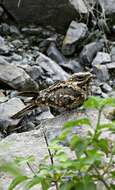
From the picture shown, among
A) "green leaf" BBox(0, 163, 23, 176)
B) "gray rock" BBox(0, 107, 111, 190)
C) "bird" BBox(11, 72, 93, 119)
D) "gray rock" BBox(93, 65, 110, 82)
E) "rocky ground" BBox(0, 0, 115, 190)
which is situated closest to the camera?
"green leaf" BBox(0, 163, 23, 176)

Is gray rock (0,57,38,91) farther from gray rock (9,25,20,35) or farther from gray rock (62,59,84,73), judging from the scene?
gray rock (9,25,20,35)

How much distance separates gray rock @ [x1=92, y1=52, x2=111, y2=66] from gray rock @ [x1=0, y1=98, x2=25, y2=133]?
86.9 inches

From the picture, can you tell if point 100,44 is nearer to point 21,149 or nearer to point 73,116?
point 73,116

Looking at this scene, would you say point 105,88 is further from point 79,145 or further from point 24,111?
point 79,145

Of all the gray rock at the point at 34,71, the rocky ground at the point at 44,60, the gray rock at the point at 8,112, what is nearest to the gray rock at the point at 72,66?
the rocky ground at the point at 44,60

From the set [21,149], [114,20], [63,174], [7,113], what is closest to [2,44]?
[114,20]

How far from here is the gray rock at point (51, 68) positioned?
7.40 metres

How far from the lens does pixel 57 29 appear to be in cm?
881

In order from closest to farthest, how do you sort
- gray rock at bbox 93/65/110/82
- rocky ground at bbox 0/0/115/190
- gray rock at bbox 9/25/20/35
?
rocky ground at bbox 0/0/115/190 → gray rock at bbox 93/65/110/82 → gray rock at bbox 9/25/20/35

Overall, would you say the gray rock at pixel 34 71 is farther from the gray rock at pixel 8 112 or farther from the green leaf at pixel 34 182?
the green leaf at pixel 34 182

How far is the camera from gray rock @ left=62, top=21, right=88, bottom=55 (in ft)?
27.3

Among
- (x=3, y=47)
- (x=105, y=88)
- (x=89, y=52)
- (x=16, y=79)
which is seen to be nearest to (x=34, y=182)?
(x=16, y=79)

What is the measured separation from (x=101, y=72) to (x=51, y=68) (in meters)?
0.66

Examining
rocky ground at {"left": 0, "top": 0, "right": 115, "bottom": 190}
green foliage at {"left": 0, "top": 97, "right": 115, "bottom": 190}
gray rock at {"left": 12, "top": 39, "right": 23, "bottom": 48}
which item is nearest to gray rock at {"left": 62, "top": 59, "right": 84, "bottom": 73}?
rocky ground at {"left": 0, "top": 0, "right": 115, "bottom": 190}
